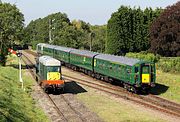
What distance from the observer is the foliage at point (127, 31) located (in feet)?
242

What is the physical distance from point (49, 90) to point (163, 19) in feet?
98.3

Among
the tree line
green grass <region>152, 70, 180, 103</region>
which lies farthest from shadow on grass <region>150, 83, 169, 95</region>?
the tree line

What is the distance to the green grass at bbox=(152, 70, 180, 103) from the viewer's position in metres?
33.7

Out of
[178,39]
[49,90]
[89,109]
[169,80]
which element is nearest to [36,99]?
[49,90]

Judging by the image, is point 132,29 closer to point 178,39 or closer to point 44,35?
point 178,39

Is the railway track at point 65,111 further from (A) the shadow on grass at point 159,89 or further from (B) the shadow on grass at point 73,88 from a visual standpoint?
(A) the shadow on grass at point 159,89

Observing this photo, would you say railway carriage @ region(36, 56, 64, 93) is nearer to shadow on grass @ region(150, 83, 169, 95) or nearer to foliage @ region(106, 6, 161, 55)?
shadow on grass @ region(150, 83, 169, 95)

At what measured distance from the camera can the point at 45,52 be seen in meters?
81.2

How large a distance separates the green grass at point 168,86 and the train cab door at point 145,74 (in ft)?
6.38

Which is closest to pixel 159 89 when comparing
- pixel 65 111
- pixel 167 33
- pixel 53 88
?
pixel 53 88

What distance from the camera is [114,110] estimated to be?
87.4 ft

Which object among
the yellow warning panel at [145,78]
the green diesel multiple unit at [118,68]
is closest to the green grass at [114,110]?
the green diesel multiple unit at [118,68]

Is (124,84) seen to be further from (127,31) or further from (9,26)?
(127,31)

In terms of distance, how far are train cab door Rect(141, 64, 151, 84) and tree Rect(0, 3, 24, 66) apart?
95.0 ft
